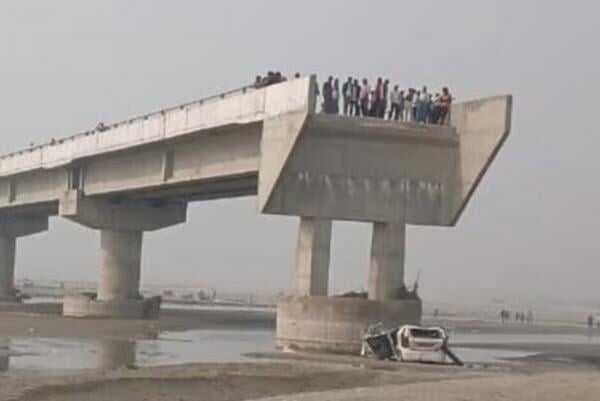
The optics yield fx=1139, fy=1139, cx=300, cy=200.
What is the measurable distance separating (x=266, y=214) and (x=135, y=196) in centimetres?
2059

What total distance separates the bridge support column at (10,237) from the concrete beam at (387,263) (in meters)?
49.1

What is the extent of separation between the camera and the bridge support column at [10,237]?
83.1 m

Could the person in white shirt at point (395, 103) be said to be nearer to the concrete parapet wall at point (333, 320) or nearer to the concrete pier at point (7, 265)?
the concrete parapet wall at point (333, 320)

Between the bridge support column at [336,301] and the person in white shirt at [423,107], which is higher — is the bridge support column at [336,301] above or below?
below

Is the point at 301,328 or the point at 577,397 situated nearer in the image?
the point at 577,397

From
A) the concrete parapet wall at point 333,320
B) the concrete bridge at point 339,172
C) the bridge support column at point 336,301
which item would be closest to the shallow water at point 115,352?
the concrete parapet wall at point 333,320

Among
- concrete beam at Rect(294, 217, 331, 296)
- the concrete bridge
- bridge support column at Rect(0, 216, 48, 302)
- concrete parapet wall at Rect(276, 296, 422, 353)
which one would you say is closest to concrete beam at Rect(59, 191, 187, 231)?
the concrete bridge

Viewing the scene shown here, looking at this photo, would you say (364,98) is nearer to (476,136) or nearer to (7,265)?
(476,136)

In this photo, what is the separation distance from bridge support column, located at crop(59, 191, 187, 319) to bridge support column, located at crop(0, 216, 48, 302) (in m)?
24.3

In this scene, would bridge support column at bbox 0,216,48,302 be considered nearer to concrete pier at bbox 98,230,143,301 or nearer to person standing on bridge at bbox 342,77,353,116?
concrete pier at bbox 98,230,143,301

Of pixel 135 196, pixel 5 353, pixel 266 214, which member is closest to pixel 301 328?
pixel 266 214

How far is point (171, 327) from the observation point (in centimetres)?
5316

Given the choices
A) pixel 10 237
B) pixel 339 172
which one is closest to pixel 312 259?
pixel 339 172

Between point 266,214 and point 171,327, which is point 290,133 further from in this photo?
point 171,327
